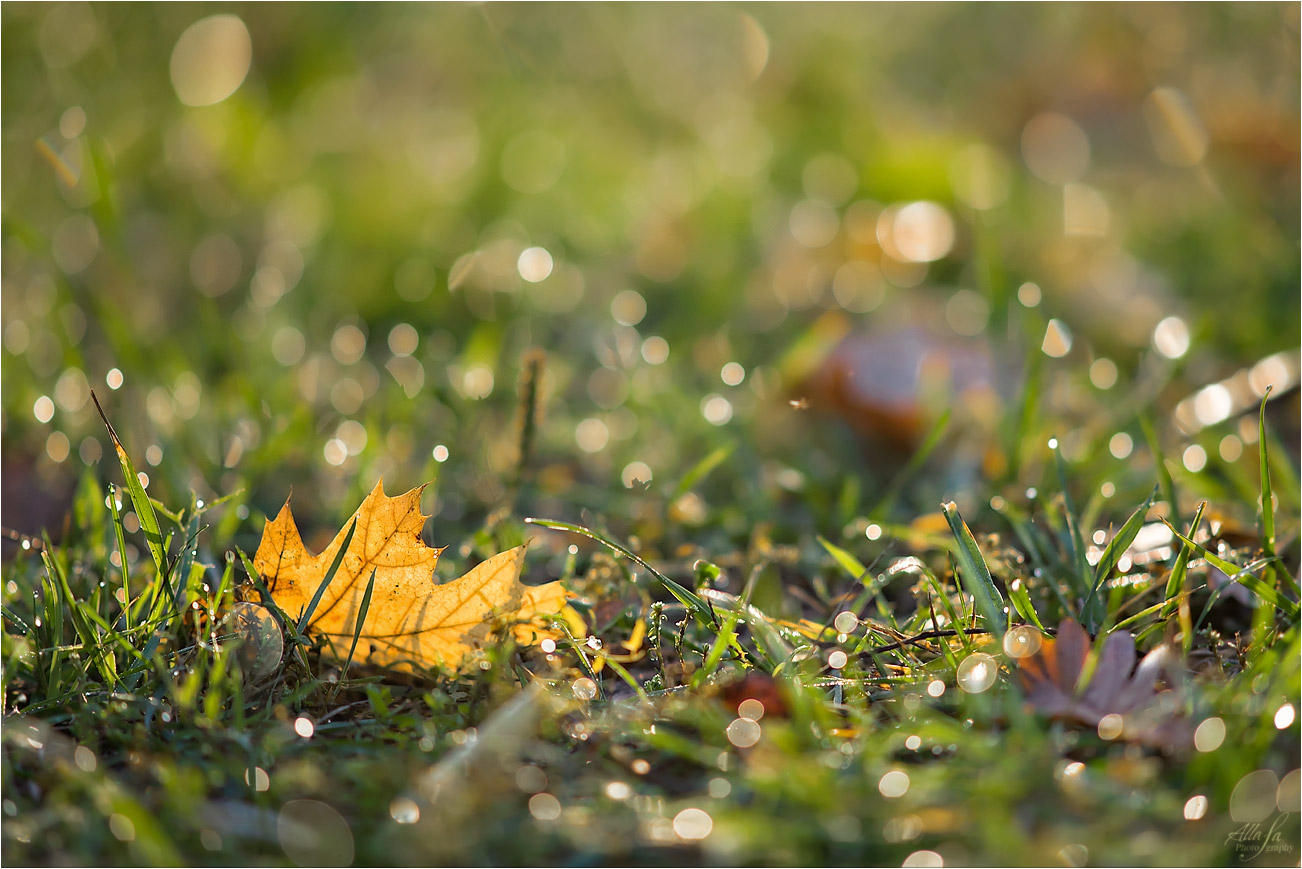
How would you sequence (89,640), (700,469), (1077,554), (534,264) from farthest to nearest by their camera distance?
(534,264) < (700,469) < (1077,554) < (89,640)

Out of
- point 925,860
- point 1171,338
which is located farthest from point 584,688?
point 1171,338

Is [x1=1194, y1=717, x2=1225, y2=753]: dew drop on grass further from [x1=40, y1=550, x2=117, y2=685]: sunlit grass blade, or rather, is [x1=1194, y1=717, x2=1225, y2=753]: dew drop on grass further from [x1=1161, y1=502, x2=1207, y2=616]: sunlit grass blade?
[x1=40, y1=550, x2=117, y2=685]: sunlit grass blade

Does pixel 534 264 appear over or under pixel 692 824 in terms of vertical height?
over

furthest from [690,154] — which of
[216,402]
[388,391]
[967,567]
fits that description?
[967,567]

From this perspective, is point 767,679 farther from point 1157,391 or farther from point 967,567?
point 1157,391

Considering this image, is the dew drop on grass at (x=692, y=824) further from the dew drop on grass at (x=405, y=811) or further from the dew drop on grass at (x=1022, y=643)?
the dew drop on grass at (x=1022, y=643)

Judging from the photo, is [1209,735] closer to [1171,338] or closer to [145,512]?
[145,512]

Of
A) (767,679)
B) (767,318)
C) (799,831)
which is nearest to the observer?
(799,831)

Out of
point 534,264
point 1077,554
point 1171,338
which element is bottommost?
point 1077,554
